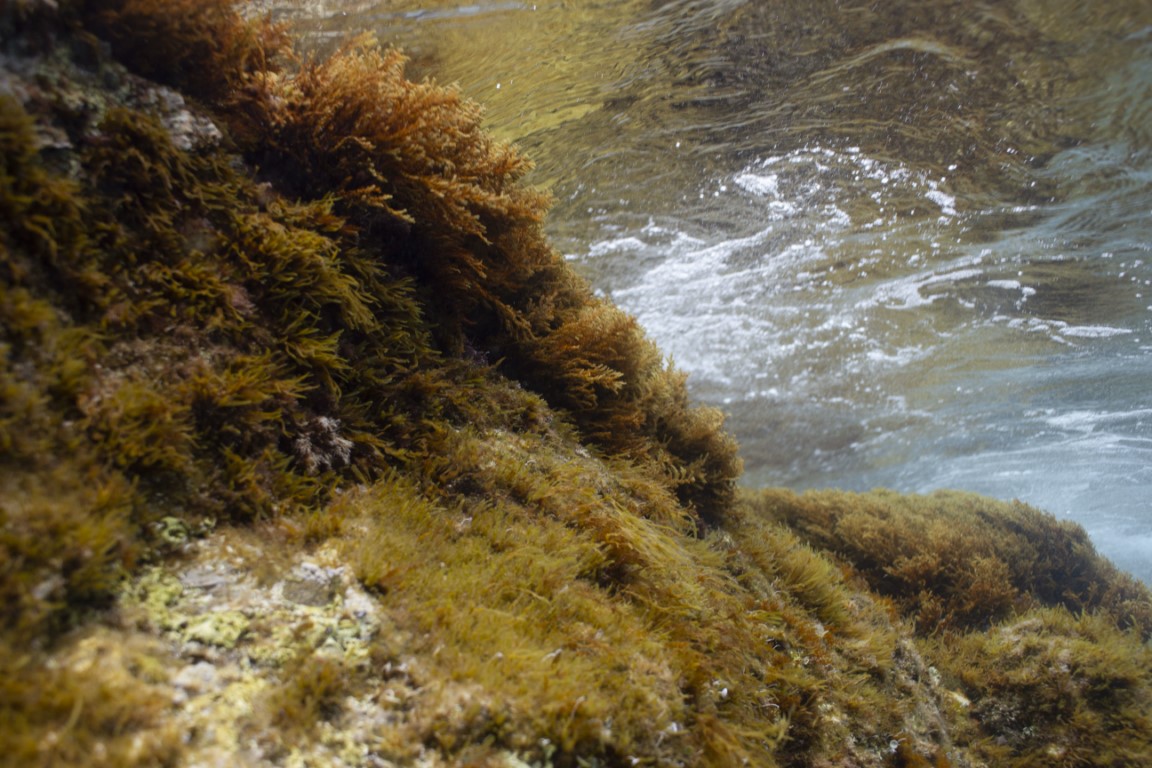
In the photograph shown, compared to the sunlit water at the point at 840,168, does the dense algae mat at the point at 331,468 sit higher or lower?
lower

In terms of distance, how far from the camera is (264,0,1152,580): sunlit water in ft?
24.1

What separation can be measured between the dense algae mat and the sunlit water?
14.1 ft

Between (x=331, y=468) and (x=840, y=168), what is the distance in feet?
30.7

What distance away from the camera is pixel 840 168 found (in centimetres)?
970

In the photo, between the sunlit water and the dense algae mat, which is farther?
the sunlit water

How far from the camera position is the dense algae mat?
2.19 m

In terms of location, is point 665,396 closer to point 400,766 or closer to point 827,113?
point 400,766

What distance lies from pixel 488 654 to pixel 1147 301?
16241 mm

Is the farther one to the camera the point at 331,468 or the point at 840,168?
the point at 840,168

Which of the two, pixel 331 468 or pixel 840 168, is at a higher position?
pixel 840 168

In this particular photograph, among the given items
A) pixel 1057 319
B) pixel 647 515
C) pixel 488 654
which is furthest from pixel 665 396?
pixel 1057 319

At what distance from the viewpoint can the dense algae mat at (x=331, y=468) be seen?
2188mm

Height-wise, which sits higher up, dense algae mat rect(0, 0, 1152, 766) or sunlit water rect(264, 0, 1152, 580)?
sunlit water rect(264, 0, 1152, 580)

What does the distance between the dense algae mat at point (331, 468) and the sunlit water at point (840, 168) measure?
14.1ft
